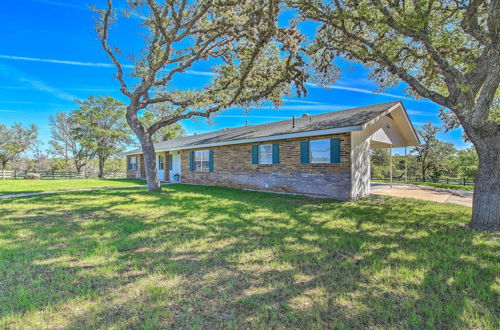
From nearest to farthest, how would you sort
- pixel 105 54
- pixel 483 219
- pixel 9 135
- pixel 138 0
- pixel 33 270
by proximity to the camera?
pixel 33 270 < pixel 483 219 < pixel 138 0 < pixel 105 54 < pixel 9 135

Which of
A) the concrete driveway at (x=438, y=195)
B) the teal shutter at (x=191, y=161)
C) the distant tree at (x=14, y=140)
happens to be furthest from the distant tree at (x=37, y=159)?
the concrete driveway at (x=438, y=195)

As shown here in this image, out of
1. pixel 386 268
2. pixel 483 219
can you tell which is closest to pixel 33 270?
pixel 386 268

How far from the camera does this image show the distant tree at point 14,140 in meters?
30.1

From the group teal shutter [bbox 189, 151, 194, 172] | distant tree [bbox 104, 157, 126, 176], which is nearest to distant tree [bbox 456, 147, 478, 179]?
teal shutter [bbox 189, 151, 194, 172]

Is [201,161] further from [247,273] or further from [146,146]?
[247,273]

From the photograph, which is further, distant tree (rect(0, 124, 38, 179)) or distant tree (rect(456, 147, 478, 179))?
distant tree (rect(0, 124, 38, 179))

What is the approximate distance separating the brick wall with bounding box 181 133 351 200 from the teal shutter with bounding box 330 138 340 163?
0.14m

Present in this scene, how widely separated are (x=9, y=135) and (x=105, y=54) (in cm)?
3184

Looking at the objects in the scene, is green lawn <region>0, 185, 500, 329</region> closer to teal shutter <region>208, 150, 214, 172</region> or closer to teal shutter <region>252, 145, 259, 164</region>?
teal shutter <region>252, 145, 259, 164</region>

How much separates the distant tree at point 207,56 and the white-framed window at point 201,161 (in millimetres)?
3623

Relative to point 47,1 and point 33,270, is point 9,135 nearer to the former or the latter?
point 47,1

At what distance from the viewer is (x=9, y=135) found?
3047 cm

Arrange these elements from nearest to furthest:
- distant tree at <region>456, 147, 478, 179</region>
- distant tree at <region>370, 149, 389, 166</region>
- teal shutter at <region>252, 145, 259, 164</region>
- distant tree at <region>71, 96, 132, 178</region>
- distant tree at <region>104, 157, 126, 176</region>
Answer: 1. teal shutter at <region>252, 145, 259, 164</region>
2. distant tree at <region>456, 147, 478, 179</region>
3. distant tree at <region>71, 96, 132, 178</region>
4. distant tree at <region>370, 149, 389, 166</region>
5. distant tree at <region>104, 157, 126, 176</region>

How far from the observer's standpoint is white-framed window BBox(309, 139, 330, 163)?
9398 millimetres
